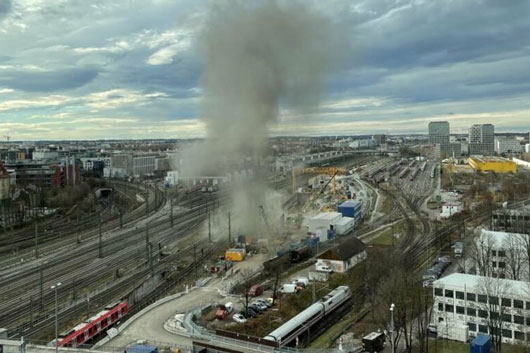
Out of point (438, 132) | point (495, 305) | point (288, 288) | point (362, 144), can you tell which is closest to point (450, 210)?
point (288, 288)

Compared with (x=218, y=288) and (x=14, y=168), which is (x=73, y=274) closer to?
(x=218, y=288)

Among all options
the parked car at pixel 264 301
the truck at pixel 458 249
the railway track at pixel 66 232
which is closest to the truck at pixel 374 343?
the parked car at pixel 264 301

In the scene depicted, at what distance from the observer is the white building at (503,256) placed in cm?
1505

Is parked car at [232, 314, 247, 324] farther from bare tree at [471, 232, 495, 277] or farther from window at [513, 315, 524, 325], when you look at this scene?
bare tree at [471, 232, 495, 277]

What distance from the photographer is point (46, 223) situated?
30078mm

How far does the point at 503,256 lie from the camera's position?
54.1 feet

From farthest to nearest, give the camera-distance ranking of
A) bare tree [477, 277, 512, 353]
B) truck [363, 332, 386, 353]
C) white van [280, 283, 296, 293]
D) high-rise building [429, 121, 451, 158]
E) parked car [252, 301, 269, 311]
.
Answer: high-rise building [429, 121, 451, 158] < white van [280, 283, 296, 293] < parked car [252, 301, 269, 311] < bare tree [477, 277, 512, 353] < truck [363, 332, 386, 353]

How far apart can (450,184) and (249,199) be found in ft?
91.9

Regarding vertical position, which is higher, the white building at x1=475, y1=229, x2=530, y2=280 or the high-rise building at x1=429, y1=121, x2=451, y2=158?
the high-rise building at x1=429, y1=121, x2=451, y2=158

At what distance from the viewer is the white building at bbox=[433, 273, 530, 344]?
37.2 ft

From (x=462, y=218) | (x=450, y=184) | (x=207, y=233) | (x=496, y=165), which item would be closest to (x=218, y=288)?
(x=207, y=233)

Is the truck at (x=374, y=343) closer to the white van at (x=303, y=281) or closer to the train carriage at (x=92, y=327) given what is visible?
the white van at (x=303, y=281)

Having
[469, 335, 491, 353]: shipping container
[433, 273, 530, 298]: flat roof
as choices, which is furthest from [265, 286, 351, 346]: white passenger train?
[469, 335, 491, 353]: shipping container

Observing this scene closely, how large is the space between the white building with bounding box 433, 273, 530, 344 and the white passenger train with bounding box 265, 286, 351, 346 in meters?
2.69
